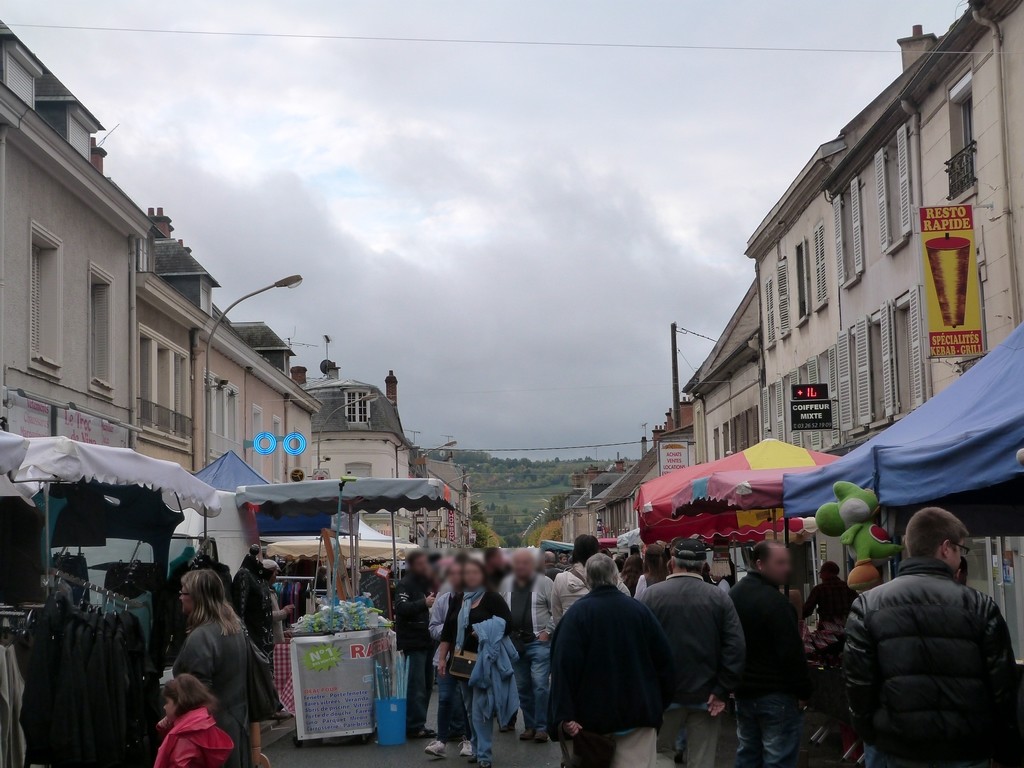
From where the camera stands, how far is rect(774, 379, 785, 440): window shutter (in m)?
32.7

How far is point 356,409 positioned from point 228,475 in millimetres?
59850

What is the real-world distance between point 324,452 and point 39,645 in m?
69.6

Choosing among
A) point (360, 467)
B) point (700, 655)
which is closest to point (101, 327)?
point (700, 655)

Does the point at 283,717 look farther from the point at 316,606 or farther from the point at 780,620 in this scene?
the point at 780,620

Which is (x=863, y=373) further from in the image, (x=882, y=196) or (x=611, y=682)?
(x=611, y=682)

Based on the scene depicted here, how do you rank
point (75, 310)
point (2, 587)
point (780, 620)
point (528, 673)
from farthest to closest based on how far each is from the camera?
point (75, 310) < point (528, 673) < point (2, 587) < point (780, 620)

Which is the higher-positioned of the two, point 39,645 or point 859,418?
point 859,418

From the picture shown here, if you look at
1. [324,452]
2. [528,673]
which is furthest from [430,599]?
[324,452]

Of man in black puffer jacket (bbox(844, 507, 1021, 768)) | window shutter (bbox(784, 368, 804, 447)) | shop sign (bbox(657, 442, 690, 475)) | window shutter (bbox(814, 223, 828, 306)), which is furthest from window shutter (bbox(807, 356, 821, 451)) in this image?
man in black puffer jacket (bbox(844, 507, 1021, 768))

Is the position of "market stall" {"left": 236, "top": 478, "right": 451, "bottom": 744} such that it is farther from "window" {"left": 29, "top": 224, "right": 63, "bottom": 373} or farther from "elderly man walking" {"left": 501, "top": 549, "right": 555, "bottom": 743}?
"window" {"left": 29, "top": 224, "right": 63, "bottom": 373}

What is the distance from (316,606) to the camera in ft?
68.8

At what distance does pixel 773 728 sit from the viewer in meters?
8.20

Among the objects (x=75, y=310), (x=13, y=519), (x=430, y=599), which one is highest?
(x=75, y=310)

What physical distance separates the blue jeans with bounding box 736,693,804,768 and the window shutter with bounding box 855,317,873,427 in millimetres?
16926
